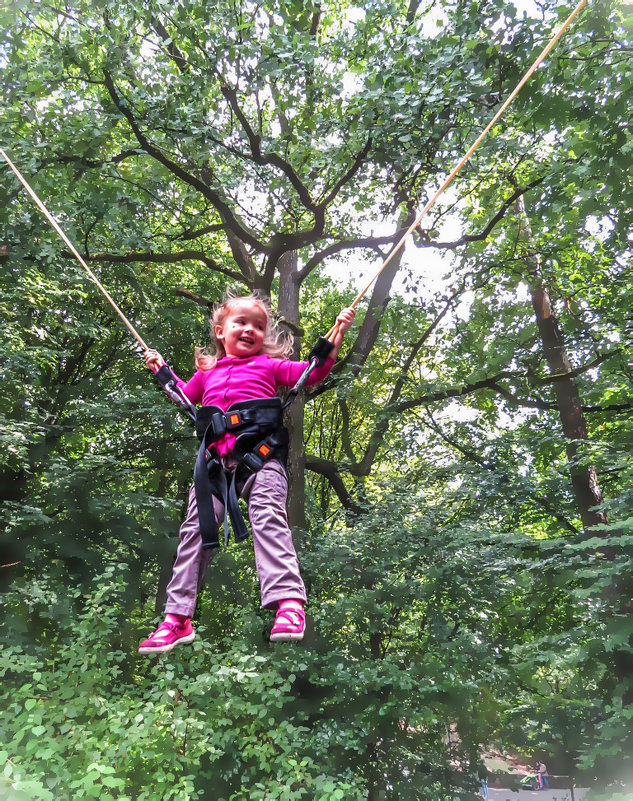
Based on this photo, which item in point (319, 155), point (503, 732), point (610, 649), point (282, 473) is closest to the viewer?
point (282, 473)

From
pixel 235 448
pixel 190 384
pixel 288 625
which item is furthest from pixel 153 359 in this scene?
pixel 288 625

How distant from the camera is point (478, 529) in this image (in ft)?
21.0

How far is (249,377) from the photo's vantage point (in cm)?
275

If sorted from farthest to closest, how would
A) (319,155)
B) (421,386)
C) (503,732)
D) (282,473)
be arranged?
1. (421,386)
2. (503,732)
3. (319,155)
4. (282,473)

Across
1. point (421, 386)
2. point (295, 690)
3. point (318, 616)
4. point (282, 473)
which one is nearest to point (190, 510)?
point (282, 473)

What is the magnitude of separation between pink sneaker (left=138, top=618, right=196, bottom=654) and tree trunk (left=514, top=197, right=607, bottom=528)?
219 inches

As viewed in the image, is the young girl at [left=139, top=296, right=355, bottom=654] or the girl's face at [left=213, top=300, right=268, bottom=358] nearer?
the young girl at [left=139, top=296, right=355, bottom=654]

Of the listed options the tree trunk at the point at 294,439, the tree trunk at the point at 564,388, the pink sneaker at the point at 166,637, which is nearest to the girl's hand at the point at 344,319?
the pink sneaker at the point at 166,637

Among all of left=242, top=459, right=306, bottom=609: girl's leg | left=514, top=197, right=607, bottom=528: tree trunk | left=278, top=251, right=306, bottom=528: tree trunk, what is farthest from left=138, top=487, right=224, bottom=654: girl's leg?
left=514, top=197, right=607, bottom=528: tree trunk

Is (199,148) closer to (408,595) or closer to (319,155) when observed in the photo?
(319,155)

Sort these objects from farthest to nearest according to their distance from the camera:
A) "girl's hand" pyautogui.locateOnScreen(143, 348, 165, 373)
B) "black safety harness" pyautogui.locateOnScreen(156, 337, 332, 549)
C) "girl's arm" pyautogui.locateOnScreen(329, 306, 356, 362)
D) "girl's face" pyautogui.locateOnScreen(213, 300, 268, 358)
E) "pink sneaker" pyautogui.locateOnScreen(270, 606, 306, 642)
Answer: "girl's hand" pyautogui.locateOnScreen(143, 348, 165, 373), "girl's face" pyautogui.locateOnScreen(213, 300, 268, 358), "girl's arm" pyautogui.locateOnScreen(329, 306, 356, 362), "black safety harness" pyautogui.locateOnScreen(156, 337, 332, 549), "pink sneaker" pyautogui.locateOnScreen(270, 606, 306, 642)

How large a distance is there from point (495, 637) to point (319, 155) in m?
5.33

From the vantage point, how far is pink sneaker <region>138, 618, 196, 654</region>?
222 centimetres

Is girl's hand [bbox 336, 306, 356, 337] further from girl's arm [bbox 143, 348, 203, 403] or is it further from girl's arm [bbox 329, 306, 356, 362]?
girl's arm [bbox 143, 348, 203, 403]
